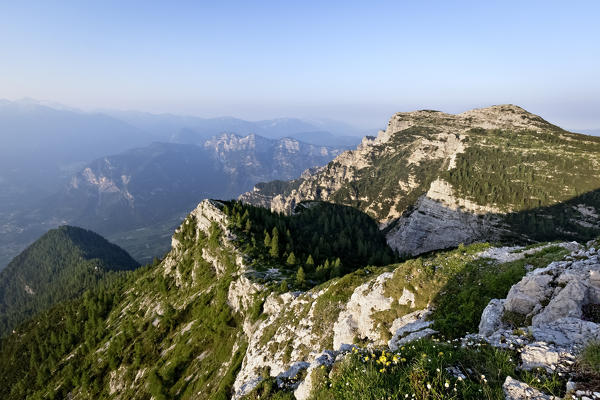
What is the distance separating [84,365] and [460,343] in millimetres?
102867

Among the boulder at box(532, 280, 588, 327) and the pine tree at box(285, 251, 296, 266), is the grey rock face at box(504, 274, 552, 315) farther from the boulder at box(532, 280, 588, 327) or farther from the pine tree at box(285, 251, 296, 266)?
the pine tree at box(285, 251, 296, 266)

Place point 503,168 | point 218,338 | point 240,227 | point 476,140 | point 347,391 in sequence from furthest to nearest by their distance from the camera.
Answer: point 476,140, point 503,168, point 240,227, point 218,338, point 347,391

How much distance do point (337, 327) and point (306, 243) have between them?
70.6 metres

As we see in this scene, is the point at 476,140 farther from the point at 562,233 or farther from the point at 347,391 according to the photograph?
the point at 347,391

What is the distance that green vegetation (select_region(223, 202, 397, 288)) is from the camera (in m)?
59.6

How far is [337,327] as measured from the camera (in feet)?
85.7

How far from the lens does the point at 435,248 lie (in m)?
142

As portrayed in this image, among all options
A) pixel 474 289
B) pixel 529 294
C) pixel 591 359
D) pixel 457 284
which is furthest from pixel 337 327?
pixel 591 359

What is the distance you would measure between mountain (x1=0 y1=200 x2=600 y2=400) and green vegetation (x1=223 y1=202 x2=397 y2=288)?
723 millimetres

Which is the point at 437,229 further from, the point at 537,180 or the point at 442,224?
the point at 537,180

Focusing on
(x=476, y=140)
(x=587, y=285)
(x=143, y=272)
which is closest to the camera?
(x=587, y=285)

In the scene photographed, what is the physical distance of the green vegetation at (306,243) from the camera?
59.6m

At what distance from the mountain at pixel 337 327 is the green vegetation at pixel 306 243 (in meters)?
0.72

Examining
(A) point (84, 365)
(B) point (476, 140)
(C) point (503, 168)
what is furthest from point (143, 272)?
(B) point (476, 140)
